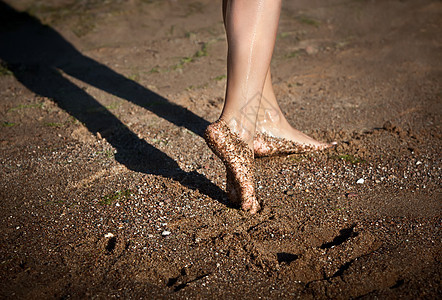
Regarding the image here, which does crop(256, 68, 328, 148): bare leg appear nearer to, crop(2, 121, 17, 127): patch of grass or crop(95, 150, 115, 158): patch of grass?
crop(95, 150, 115, 158): patch of grass

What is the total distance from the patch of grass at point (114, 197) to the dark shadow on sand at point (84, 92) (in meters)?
0.24

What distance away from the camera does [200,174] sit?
2.34 m

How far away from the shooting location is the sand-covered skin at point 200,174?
1627 mm

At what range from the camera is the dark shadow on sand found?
246cm

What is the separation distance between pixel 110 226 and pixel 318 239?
3.21 feet

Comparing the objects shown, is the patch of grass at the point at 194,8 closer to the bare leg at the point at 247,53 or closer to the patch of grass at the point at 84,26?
the patch of grass at the point at 84,26

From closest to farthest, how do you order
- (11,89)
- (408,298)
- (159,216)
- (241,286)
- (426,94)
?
(408,298) → (241,286) → (159,216) → (426,94) → (11,89)

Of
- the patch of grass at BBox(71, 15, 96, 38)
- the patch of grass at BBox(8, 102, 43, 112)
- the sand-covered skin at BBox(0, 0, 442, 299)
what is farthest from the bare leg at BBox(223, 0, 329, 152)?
the patch of grass at BBox(71, 15, 96, 38)

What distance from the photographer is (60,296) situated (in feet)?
5.01

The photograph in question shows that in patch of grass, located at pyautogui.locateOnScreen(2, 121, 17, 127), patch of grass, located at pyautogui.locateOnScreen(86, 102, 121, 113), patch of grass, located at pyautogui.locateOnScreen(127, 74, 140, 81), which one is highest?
patch of grass, located at pyautogui.locateOnScreen(127, 74, 140, 81)

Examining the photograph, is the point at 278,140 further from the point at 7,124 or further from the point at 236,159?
the point at 7,124

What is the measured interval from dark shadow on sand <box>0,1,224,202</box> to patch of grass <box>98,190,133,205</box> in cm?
24

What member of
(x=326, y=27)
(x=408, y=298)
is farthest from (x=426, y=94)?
(x=408, y=298)

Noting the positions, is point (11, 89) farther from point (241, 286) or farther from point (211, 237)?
point (241, 286)
